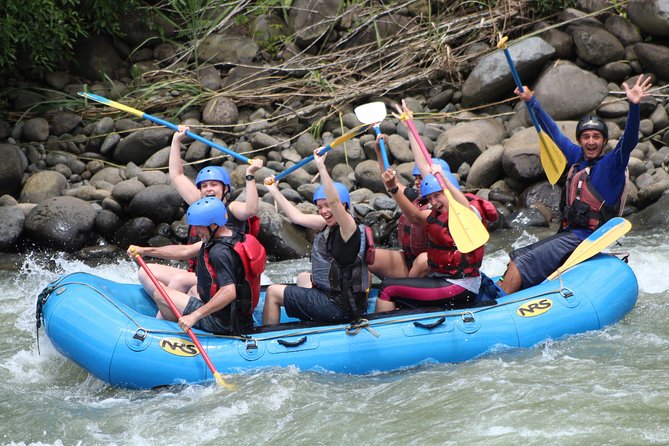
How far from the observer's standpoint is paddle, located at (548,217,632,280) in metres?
5.43

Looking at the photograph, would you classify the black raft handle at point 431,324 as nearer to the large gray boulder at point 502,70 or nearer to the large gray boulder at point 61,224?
the large gray boulder at point 61,224

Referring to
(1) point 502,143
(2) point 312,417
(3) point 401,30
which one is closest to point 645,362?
(2) point 312,417

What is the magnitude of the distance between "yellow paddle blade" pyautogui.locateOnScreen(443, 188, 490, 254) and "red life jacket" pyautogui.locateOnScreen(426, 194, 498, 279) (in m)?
0.15

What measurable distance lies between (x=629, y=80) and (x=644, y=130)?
0.79 m

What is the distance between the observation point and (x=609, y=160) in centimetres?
547

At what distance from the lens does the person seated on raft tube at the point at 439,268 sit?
5.21 meters

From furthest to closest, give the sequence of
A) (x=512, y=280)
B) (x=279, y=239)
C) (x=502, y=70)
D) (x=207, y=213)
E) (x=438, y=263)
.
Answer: (x=502, y=70), (x=279, y=239), (x=512, y=280), (x=438, y=263), (x=207, y=213)

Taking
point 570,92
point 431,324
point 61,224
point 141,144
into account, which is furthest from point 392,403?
point 141,144

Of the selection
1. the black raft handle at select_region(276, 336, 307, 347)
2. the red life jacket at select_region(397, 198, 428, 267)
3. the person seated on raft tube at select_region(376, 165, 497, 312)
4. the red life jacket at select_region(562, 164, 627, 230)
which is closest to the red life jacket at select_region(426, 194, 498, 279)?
the person seated on raft tube at select_region(376, 165, 497, 312)

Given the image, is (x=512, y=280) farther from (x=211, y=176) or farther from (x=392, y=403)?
(x=211, y=176)

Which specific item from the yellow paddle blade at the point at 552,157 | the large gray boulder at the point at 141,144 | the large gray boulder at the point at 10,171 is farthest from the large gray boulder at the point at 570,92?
the large gray boulder at the point at 10,171

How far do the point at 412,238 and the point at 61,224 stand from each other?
4.39m

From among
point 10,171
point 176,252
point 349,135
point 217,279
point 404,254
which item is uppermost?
point 349,135

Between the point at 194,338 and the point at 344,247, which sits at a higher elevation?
the point at 344,247
